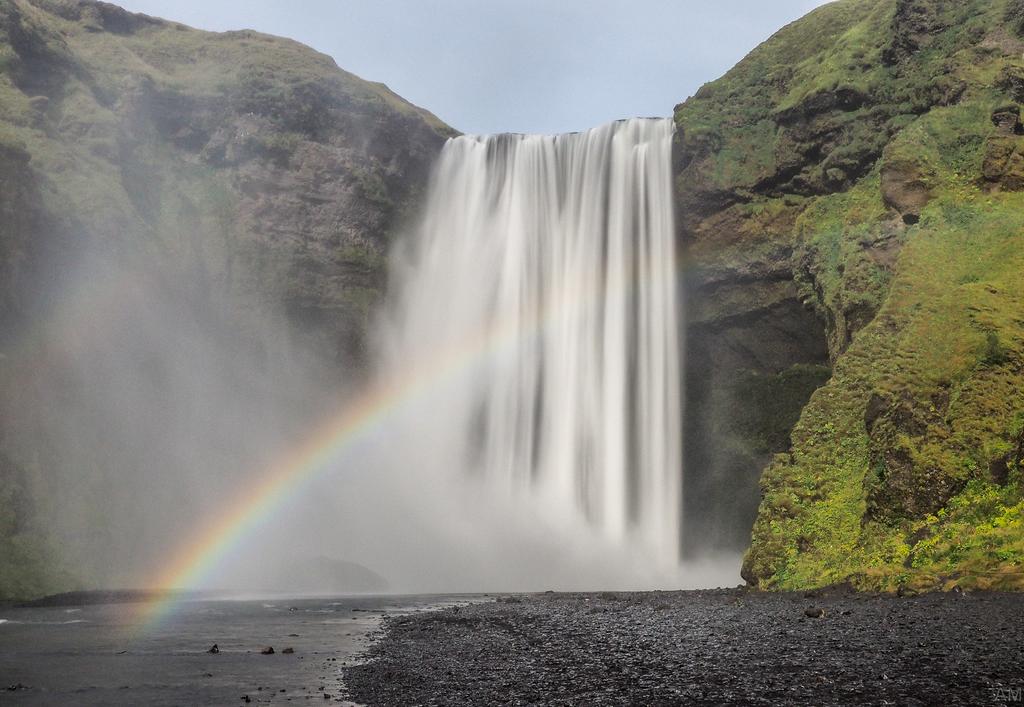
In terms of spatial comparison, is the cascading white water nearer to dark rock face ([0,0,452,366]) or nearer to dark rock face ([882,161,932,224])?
dark rock face ([0,0,452,366])

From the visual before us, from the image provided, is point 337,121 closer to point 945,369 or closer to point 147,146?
point 147,146

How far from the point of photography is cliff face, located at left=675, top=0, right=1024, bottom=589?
78.1 ft

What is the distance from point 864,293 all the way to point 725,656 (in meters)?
25.1

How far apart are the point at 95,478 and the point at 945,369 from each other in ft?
129

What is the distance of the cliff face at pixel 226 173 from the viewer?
51.9 metres

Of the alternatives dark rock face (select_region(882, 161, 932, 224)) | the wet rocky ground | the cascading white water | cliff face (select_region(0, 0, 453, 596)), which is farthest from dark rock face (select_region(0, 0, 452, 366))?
dark rock face (select_region(882, 161, 932, 224))

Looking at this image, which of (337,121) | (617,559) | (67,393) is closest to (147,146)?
(337,121)

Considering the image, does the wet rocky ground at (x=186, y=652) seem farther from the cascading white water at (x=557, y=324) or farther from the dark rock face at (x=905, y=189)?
the dark rock face at (x=905, y=189)

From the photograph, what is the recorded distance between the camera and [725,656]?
13859mm

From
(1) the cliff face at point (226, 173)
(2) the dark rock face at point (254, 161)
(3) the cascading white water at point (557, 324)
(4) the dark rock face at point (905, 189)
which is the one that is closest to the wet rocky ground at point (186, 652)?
(3) the cascading white water at point (557, 324)

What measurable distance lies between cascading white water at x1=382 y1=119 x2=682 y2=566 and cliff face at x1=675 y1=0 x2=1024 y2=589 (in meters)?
2.14

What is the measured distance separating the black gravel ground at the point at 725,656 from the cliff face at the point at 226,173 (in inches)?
1458
